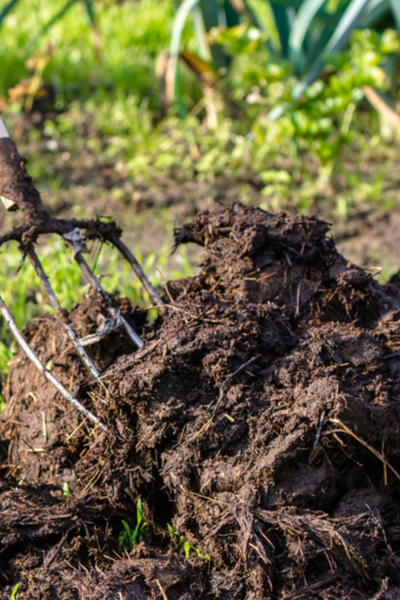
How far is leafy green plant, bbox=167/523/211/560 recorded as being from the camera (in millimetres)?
1428

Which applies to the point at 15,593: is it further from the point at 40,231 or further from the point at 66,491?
the point at 40,231

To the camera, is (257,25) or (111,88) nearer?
(257,25)

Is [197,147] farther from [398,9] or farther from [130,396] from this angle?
[130,396]

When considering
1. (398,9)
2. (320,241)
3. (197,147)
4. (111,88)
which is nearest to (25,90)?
(111,88)

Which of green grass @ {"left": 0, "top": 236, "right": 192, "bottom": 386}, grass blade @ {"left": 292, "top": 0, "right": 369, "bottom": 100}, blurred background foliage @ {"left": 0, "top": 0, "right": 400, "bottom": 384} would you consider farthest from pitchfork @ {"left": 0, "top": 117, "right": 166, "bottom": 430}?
grass blade @ {"left": 292, "top": 0, "right": 369, "bottom": 100}

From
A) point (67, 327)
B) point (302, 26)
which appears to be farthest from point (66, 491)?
point (302, 26)

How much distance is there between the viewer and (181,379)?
1518mm

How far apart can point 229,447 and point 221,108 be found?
12.6 feet

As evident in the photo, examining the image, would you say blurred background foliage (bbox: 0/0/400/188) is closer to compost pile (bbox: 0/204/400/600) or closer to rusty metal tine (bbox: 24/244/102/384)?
compost pile (bbox: 0/204/400/600)

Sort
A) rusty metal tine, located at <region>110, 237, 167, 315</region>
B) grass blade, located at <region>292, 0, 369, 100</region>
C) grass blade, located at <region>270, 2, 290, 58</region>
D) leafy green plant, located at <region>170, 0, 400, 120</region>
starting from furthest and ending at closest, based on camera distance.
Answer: grass blade, located at <region>270, 2, 290, 58</region> → leafy green plant, located at <region>170, 0, 400, 120</region> → grass blade, located at <region>292, 0, 369, 100</region> → rusty metal tine, located at <region>110, 237, 167, 315</region>

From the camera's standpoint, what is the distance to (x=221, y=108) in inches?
181

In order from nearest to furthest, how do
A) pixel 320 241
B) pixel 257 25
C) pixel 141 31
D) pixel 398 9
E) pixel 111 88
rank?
1. pixel 320 241
2. pixel 398 9
3. pixel 257 25
4. pixel 111 88
5. pixel 141 31

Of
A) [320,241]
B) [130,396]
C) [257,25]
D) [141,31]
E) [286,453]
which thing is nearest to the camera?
[286,453]

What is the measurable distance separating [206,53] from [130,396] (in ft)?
12.9
